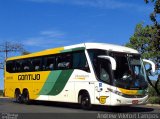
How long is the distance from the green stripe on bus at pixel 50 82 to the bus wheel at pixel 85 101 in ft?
8.19

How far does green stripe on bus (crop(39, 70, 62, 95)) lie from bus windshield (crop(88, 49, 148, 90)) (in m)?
3.51

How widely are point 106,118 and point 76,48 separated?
279 inches

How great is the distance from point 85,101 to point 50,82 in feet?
12.4

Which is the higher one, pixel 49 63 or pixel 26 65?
pixel 26 65

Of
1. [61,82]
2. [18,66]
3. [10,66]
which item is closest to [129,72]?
[61,82]

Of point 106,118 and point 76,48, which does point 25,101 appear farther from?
point 106,118

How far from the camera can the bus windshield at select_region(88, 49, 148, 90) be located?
70.0 feet

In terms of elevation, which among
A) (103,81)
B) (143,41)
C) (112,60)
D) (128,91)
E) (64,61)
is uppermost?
(143,41)

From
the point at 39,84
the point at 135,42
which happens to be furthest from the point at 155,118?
the point at 135,42

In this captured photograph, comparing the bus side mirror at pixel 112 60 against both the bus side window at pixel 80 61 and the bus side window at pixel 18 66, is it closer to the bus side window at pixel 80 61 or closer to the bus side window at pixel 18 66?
the bus side window at pixel 80 61

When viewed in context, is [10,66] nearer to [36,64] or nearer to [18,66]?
[18,66]

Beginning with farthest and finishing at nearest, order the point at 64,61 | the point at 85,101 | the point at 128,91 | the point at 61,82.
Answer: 1. the point at 61,82
2. the point at 64,61
3. the point at 85,101
4. the point at 128,91

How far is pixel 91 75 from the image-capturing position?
22203 millimetres

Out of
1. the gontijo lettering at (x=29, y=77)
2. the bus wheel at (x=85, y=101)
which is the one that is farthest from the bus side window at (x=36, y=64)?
the bus wheel at (x=85, y=101)
